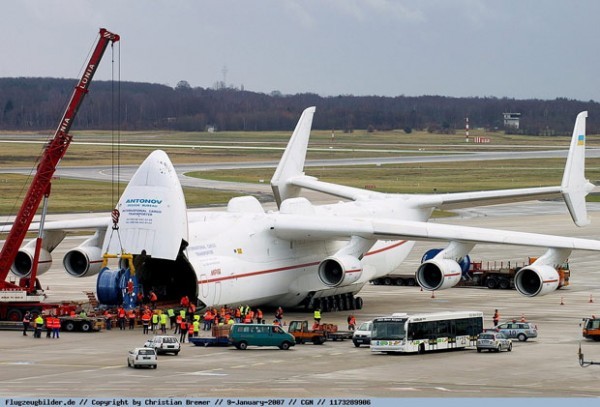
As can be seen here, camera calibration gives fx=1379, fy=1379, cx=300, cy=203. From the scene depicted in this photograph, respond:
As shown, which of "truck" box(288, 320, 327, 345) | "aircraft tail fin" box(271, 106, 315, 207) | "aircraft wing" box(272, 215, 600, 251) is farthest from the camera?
"aircraft tail fin" box(271, 106, 315, 207)

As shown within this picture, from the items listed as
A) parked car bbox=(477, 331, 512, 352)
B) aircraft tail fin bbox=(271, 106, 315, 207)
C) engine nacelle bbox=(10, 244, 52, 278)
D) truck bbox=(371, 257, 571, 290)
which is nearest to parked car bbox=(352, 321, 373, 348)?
parked car bbox=(477, 331, 512, 352)

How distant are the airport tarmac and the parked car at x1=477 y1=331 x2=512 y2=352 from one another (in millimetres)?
298

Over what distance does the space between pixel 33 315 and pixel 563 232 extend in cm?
4961

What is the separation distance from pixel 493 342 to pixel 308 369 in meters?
7.69

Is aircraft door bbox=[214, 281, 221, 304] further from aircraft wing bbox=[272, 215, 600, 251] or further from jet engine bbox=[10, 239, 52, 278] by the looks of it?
jet engine bbox=[10, 239, 52, 278]

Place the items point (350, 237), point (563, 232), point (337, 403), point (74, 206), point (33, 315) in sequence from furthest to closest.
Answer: point (74, 206)
point (563, 232)
point (350, 237)
point (33, 315)
point (337, 403)

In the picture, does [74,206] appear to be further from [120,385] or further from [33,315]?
[120,385]

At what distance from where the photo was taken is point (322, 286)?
2317 inches

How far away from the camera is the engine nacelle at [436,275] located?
173 feet

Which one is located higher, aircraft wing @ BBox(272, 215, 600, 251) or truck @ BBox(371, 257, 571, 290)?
aircraft wing @ BBox(272, 215, 600, 251)

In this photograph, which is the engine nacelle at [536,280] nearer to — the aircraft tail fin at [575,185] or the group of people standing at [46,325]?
the aircraft tail fin at [575,185]

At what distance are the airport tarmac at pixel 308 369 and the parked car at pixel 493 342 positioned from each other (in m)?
0.30

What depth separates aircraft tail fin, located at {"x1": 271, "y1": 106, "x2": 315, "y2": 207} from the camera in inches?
2616

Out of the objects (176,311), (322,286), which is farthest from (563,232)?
(176,311)
